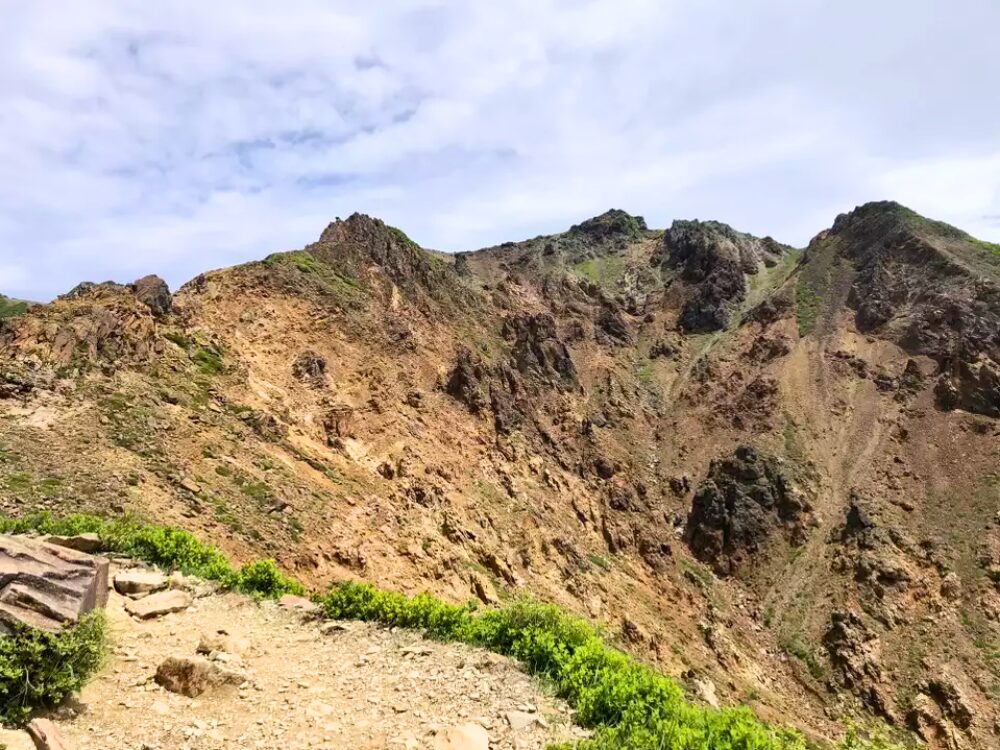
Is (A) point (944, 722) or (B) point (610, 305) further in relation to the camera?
(B) point (610, 305)

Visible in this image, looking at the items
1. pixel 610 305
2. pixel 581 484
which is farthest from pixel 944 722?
pixel 610 305

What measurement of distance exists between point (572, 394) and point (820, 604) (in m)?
30.6

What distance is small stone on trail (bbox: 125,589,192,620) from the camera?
12031mm

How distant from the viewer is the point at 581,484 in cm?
5681

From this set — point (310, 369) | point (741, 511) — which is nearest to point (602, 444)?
point (741, 511)

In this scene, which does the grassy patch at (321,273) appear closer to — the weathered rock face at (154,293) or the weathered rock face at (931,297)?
the weathered rock face at (154,293)

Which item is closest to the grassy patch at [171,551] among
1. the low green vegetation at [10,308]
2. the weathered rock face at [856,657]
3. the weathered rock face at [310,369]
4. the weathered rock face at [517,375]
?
the weathered rock face at [310,369]

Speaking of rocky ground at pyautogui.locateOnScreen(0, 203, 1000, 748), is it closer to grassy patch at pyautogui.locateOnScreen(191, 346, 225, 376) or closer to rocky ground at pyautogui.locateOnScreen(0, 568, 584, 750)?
grassy patch at pyautogui.locateOnScreen(191, 346, 225, 376)

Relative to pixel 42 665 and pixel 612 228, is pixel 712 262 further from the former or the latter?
pixel 42 665

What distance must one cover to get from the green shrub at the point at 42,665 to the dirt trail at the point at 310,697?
34 cm

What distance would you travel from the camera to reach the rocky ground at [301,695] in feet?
27.3

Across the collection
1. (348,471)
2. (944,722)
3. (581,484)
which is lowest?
(944,722)

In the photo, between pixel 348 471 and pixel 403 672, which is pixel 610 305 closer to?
pixel 348 471

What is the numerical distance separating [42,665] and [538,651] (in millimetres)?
7079
